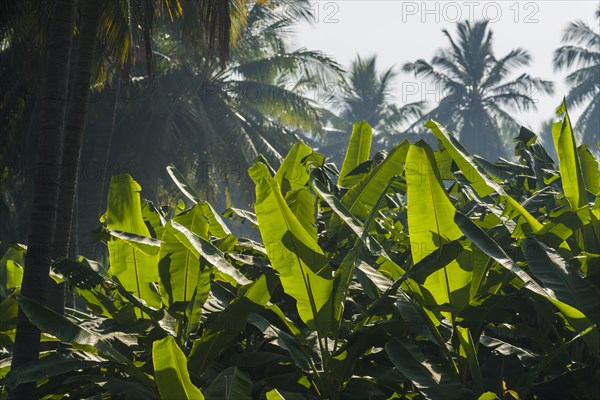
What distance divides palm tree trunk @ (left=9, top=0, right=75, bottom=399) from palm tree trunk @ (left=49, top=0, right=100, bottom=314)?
39 cm

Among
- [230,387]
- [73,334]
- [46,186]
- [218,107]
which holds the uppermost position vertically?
[218,107]

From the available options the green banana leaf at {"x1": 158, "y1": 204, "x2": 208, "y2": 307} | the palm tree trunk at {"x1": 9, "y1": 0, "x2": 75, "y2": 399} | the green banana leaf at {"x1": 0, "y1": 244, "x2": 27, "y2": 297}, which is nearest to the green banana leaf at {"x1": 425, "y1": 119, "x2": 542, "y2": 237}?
the green banana leaf at {"x1": 158, "y1": 204, "x2": 208, "y2": 307}

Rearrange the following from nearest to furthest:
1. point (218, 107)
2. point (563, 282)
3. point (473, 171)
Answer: point (563, 282) < point (473, 171) < point (218, 107)

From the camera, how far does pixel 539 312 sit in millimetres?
3217

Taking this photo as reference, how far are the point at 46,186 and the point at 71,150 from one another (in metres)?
0.65

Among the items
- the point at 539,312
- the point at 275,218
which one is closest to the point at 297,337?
the point at 275,218

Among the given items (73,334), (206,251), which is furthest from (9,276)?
(206,251)

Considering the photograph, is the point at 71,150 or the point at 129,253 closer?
the point at 129,253

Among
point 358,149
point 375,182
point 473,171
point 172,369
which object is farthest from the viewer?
point 358,149

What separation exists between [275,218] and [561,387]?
1.25 meters

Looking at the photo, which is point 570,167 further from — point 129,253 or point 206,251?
point 129,253

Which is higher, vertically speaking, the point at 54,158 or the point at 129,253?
the point at 54,158

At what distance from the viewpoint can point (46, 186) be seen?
4.27 m

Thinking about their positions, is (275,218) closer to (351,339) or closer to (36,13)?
(351,339)
